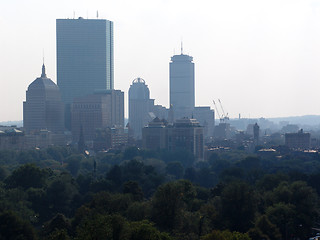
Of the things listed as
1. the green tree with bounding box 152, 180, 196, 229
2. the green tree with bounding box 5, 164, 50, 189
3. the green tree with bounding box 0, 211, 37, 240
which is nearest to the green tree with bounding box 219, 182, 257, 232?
A: the green tree with bounding box 152, 180, 196, 229

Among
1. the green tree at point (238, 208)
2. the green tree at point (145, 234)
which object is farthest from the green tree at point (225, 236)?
the green tree at point (238, 208)

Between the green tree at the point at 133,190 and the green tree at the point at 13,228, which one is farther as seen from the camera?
the green tree at the point at 133,190

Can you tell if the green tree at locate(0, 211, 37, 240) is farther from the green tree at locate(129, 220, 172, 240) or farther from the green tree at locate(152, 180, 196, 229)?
the green tree at locate(152, 180, 196, 229)

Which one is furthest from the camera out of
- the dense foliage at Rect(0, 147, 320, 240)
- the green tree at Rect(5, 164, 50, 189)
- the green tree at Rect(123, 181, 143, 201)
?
the green tree at Rect(5, 164, 50, 189)

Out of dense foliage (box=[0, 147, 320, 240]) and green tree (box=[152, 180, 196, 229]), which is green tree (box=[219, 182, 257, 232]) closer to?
dense foliage (box=[0, 147, 320, 240])

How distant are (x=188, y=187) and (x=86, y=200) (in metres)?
16.5

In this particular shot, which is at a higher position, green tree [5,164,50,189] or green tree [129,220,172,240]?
green tree [5,164,50,189]

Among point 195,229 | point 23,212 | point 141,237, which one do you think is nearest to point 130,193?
point 23,212

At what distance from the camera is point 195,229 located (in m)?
92.6

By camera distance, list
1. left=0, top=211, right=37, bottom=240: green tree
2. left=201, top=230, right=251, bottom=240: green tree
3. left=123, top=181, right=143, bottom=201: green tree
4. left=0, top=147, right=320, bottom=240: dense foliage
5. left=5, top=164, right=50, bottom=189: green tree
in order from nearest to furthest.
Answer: left=201, top=230, right=251, bottom=240: green tree
left=0, top=147, right=320, bottom=240: dense foliage
left=0, top=211, right=37, bottom=240: green tree
left=123, top=181, right=143, bottom=201: green tree
left=5, top=164, right=50, bottom=189: green tree

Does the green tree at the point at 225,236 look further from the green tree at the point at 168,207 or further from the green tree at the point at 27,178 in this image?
the green tree at the point at 27,178

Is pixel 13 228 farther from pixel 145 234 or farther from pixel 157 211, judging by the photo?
pixel 145 234

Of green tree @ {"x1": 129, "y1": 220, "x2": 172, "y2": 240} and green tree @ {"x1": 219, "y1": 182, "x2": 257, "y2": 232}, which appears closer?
green tree @ {"x1": 129, "y1": 220, "x2": 172, "y2": 240}

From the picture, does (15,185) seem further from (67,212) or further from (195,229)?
(195,229)
